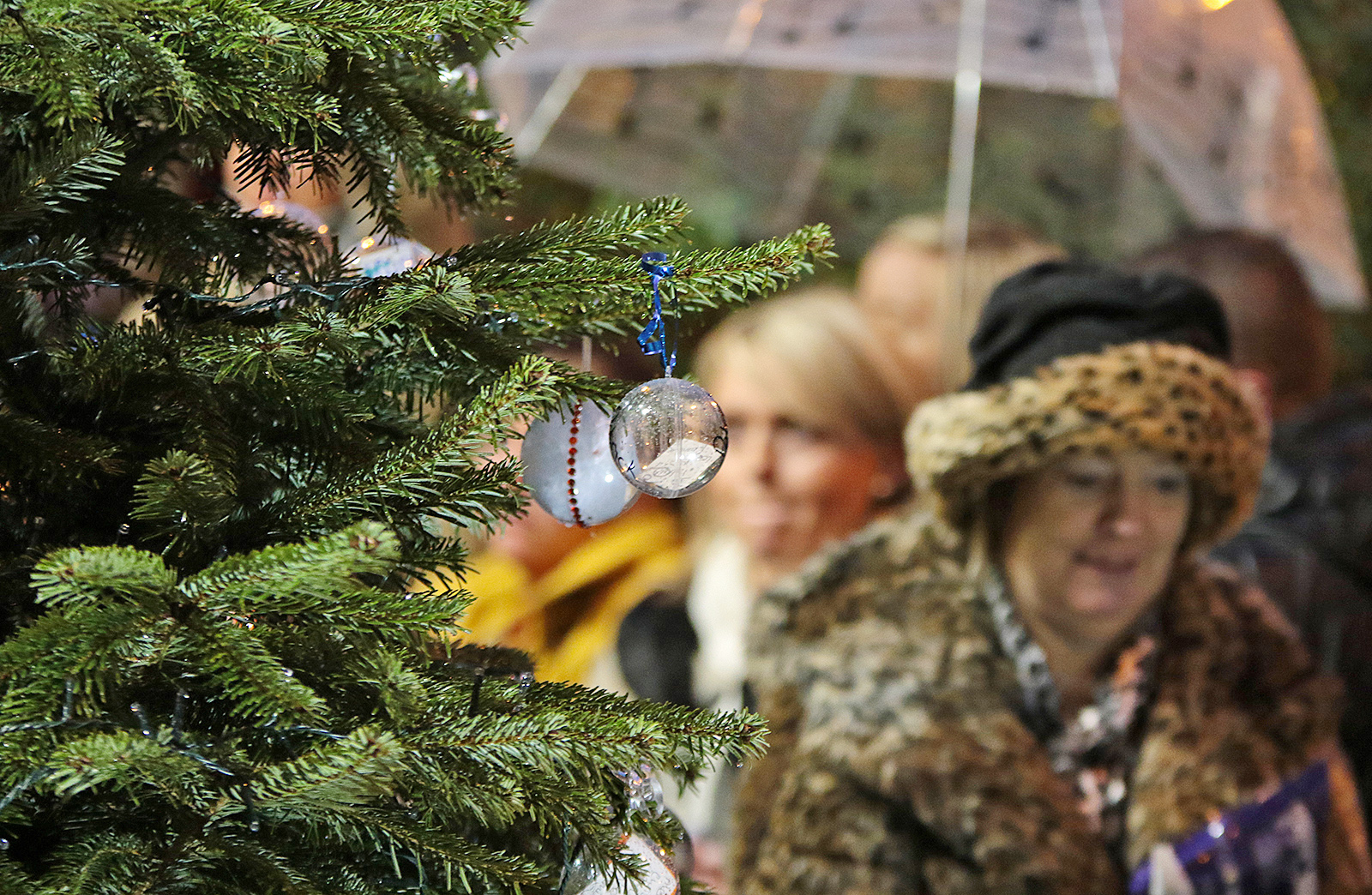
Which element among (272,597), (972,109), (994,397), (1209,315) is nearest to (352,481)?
(272,597)

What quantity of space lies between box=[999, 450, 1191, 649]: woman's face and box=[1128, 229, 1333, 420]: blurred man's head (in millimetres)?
793

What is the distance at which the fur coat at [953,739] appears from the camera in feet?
4.82

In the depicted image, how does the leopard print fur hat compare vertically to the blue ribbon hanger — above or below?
above

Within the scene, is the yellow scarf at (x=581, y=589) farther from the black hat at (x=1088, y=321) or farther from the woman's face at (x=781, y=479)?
the black hat at (x=1088, y=321)

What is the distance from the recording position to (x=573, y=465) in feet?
2.50

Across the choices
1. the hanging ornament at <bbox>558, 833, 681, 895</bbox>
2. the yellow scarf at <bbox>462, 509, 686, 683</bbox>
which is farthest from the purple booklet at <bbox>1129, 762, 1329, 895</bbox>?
the hanging ornament at <bbox>558, 833, 681, 895</bbox>

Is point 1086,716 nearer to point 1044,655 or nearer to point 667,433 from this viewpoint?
point 1044,655

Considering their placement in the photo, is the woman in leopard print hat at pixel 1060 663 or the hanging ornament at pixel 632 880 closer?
the hanging ornament at pixel 632 880

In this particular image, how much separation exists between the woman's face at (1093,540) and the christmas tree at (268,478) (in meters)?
0.98

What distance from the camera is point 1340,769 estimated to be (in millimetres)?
1678

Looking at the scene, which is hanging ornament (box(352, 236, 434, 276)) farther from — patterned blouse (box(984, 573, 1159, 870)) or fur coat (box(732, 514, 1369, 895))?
patterned blouse (box(984, 573, 1159, 870))

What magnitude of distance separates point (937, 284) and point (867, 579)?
0.73m

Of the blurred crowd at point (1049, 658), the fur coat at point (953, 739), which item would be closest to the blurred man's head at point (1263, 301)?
the blurred crowd at point (1049, 658)

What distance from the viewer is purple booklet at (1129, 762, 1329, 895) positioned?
1528 mm
